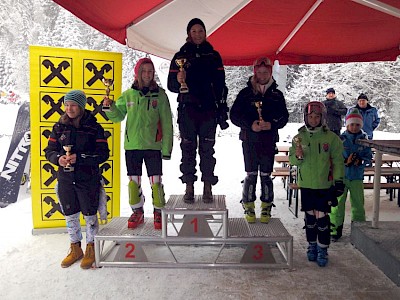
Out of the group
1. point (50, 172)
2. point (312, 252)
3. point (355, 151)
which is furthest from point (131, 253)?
point (355, 151)

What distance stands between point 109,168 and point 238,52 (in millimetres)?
3191

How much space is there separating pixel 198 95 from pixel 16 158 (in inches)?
183

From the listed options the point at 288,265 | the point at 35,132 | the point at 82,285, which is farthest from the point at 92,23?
the point at 288,265

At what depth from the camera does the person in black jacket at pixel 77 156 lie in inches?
149

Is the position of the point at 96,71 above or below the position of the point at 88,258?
above

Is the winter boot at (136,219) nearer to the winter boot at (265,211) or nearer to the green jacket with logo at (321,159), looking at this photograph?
the winter boot at (265,211)

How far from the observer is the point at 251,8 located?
4930 millimetres

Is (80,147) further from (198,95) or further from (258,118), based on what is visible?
(258,118)

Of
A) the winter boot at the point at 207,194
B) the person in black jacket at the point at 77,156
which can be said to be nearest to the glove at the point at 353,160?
the winter boot at the point at 207,194

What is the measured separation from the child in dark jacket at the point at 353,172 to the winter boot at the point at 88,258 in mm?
3160

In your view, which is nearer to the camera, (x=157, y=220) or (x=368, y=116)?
(x=157, y=220)

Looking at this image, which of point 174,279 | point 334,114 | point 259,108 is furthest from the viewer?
point 334,114

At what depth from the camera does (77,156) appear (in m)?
3.80

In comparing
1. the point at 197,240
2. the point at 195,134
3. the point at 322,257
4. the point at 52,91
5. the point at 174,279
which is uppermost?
the point at 52,91
